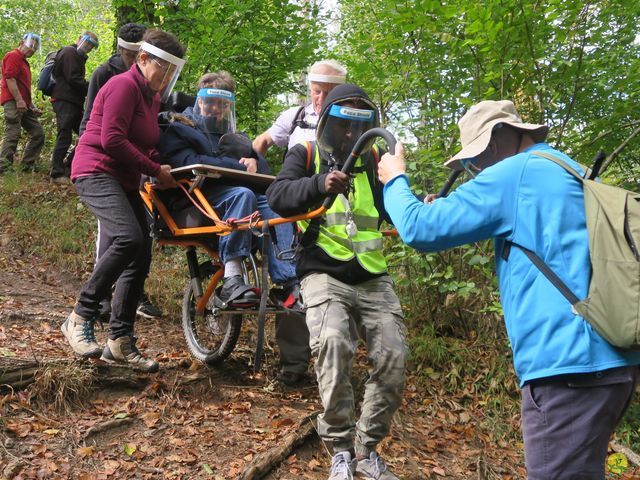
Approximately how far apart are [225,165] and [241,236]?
2.30 feet

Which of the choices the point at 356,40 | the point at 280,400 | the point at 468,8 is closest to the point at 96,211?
the point at 280,400

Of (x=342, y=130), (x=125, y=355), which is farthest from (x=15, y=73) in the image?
(x=342, y=130)

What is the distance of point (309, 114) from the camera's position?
18.7 feet

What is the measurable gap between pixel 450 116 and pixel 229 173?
254 centimetres

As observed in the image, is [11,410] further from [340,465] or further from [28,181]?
[28,181]

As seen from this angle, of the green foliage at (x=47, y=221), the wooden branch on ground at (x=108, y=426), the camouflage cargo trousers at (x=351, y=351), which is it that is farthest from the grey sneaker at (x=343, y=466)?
the green foliage at (x=47, y=221)

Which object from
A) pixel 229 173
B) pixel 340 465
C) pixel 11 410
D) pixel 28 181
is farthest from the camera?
pixel 28 181

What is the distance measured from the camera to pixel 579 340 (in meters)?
2.22

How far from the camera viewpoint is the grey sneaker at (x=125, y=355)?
466cm

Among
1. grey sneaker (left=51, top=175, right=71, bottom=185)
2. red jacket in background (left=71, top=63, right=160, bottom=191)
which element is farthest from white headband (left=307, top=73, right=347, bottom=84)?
grey sneaker (left=51, top=175, right=71, bottom=185)

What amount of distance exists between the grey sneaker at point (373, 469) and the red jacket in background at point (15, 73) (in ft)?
30.0

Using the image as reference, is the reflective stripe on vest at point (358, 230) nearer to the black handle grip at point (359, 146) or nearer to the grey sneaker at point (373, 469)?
the black handle grip at point (359, 146)

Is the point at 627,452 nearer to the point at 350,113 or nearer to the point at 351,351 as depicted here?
the point at 351,351

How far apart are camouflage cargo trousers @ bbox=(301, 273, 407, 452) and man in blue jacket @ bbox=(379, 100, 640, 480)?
3.80 feet
